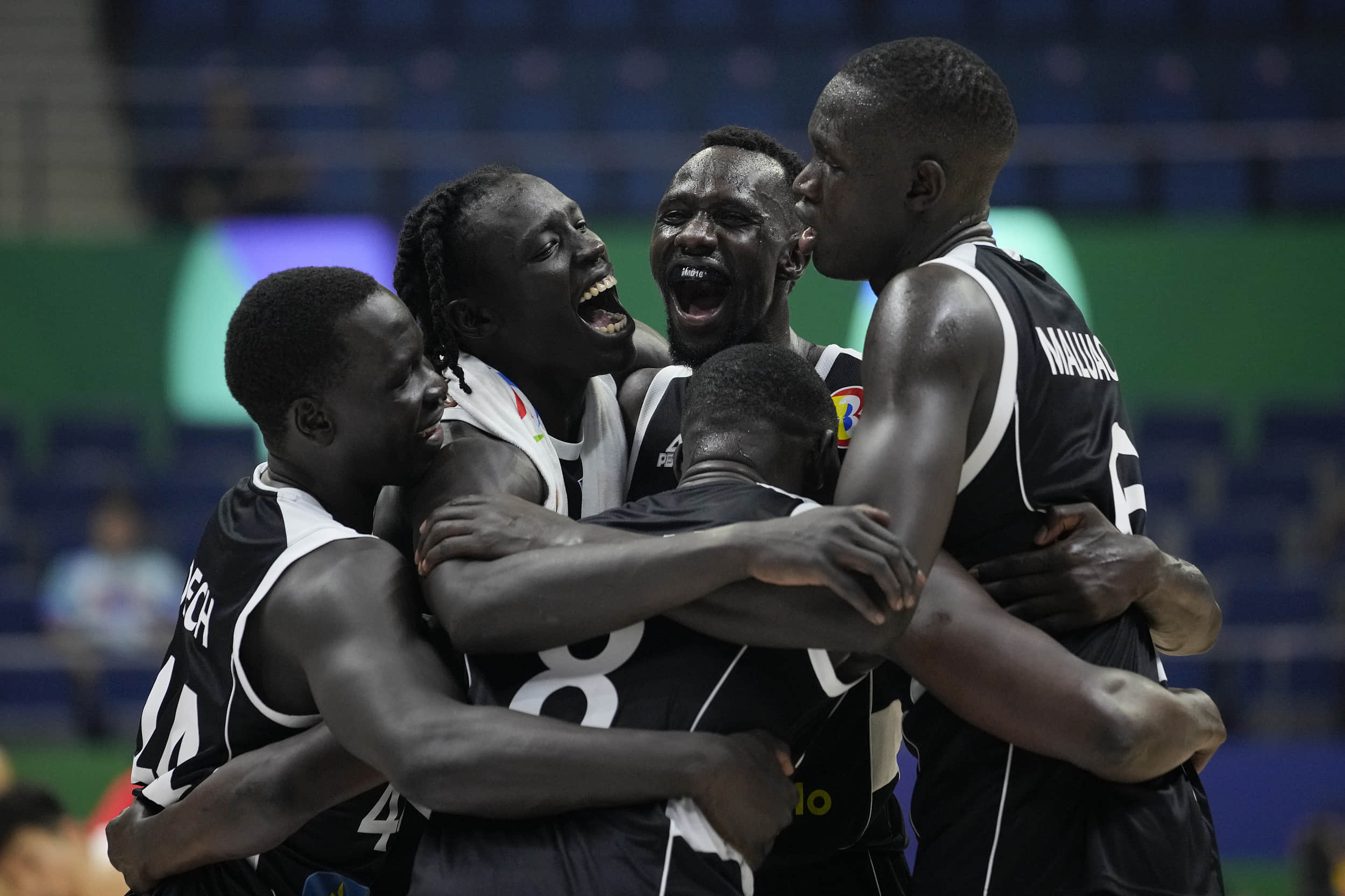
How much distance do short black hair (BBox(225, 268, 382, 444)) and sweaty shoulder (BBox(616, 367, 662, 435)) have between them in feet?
3.27

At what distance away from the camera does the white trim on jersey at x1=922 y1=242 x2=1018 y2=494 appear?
315 cm

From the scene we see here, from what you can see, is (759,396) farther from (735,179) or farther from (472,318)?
(735,179)

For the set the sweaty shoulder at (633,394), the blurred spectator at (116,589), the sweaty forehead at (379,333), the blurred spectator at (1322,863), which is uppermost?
the sweaty forehead at (379,333)

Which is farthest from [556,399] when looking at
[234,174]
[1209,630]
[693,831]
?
[234,174]

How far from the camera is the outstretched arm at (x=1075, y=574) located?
3.23 m

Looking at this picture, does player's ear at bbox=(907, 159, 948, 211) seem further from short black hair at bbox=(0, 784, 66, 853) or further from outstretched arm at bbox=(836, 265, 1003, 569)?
short black hair at bbox=(0, 784, 66, 853)

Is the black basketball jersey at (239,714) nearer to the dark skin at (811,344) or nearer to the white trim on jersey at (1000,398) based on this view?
the dark skin at (811,344)

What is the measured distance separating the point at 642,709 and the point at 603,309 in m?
1.46

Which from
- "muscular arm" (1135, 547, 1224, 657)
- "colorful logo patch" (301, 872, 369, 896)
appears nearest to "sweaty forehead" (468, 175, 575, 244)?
"colorful logo patch" (301, 872, 369, 896)

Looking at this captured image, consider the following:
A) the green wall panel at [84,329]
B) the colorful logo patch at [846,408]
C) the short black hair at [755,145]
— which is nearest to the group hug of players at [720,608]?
the colorful logo patch at [846,408]

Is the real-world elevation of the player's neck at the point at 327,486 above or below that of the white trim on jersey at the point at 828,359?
below

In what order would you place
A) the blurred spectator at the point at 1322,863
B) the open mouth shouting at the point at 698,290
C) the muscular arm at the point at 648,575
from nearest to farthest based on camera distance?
the muscular arm at the point at 648,575 < the open mouth shouting at the point at 698,290 < the blurred spectator at the point at 1322,863

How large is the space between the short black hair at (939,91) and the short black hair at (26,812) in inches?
155

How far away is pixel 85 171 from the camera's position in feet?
45.1
